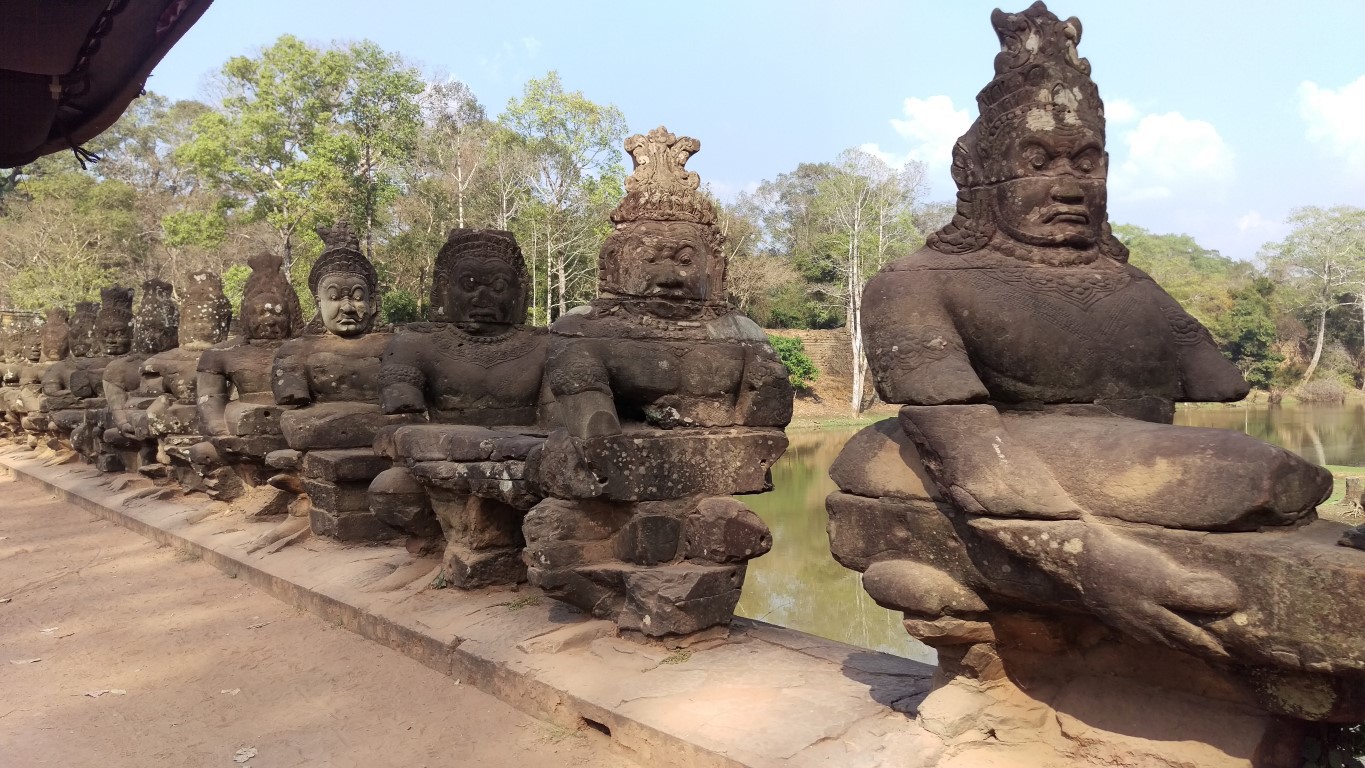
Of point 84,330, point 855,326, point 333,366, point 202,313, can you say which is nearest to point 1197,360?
point 333,366

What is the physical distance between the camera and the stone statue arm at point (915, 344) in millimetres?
2734

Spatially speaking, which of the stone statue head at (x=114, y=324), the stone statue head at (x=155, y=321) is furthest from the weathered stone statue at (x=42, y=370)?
the stone statue head at (x=155, y=321)

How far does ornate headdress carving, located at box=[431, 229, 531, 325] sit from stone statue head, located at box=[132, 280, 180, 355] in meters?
6.79

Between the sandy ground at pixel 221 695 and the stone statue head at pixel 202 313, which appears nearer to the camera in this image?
the sandy ground at pixel 221 695

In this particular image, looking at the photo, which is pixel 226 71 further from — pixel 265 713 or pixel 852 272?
pixel 265 713

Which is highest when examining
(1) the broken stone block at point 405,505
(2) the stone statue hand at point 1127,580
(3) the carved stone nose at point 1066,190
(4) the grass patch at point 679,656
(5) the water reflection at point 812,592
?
(3) the carved stone nose at point 1066,190

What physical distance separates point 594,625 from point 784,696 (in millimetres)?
1215

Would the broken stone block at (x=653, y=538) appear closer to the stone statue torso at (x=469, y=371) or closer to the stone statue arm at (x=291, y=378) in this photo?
the stone statue torso at (x=469, y=371)

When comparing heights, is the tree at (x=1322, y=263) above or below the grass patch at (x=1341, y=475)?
above

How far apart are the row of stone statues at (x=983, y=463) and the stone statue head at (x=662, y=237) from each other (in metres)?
0.02

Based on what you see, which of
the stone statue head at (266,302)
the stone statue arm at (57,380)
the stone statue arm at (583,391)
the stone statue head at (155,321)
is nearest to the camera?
A: the stone statue arm at (583,391)

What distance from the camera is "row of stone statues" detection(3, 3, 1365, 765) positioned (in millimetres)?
2209

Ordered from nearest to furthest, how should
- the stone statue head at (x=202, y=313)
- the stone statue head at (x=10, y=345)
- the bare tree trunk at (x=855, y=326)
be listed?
the stone statue head at (x=202, y=313) → the stone statue head at (x=10, y=345) → the bare tree trunk at (x=855, y=326)

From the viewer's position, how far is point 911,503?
2.88 meters
